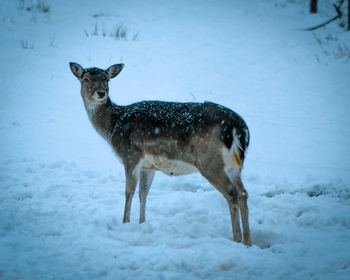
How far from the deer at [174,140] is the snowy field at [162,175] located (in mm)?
628

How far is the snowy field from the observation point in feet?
13.8

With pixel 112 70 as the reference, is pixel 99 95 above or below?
below

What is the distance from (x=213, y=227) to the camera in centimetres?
548

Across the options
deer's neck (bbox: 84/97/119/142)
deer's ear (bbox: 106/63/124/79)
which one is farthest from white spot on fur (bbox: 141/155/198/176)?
deer's ear (bbox: 106/63/124/79)

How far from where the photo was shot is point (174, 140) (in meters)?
5.44

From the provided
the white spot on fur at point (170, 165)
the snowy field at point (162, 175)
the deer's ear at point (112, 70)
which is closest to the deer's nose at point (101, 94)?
the deer's ear at point (112, 70)

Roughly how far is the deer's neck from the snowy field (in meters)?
1.19

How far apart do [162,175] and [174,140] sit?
284 cm

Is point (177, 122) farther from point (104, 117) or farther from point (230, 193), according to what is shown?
point (104, 117)

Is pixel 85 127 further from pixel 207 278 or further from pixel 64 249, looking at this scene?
pixel 207 278

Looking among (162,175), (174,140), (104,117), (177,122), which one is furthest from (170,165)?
(162,175)

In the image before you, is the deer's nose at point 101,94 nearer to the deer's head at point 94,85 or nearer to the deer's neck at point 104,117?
the deer's head at point 94,85

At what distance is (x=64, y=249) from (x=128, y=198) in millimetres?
1610

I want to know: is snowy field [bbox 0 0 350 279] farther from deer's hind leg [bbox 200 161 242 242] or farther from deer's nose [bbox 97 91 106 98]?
deer's nose [bbox 97 91 106 98]
